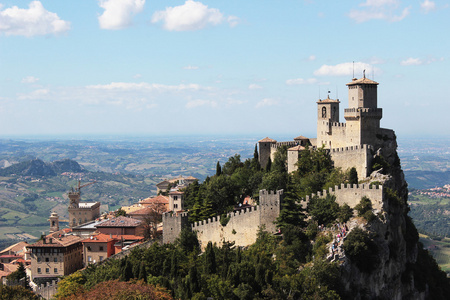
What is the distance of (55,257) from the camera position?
58.7 m

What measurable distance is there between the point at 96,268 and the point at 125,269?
8826mm

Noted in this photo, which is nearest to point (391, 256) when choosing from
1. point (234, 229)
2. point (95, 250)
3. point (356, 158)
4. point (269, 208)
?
point (356, 158)

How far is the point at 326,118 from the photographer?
64.2 metres

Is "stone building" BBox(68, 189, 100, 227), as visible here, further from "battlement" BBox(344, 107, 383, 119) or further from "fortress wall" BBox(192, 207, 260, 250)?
"battlement" BBox(344, 107, 383, 119)

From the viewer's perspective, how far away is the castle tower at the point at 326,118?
63656 mm

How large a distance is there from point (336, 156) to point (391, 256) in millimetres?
12438

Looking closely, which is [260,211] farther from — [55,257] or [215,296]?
[55,257]

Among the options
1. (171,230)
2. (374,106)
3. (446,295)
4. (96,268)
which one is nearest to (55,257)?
(96,268)

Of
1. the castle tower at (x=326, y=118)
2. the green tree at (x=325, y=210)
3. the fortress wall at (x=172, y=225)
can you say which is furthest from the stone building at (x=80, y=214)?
the green tree at (x=325, y=210)

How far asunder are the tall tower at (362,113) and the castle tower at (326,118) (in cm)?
319

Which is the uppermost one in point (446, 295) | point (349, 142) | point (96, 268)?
point (349, 142)

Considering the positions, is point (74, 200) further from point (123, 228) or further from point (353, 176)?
point (353, 176)

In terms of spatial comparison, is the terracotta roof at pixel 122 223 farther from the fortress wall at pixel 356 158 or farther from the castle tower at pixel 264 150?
the fortress wall at pixel 356 158

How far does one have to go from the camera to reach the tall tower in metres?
59.6
